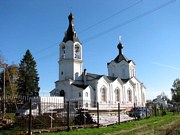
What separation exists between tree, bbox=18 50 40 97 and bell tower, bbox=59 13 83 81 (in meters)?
7.97

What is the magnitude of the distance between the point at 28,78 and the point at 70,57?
12067 mm

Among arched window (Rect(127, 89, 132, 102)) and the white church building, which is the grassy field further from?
arched window (Rect(127, 89, 132, 102))

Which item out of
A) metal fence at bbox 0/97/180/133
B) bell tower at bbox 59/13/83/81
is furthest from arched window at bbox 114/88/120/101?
metal fence at bbox 0/97/180/133

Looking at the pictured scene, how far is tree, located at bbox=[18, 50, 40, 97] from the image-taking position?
167 ft

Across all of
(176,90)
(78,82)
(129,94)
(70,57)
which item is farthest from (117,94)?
(176,90)

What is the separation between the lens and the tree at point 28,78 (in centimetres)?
5100

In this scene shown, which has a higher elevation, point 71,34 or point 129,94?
point 71,34

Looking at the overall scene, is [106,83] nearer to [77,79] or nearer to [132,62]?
[77,79]

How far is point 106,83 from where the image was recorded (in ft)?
154

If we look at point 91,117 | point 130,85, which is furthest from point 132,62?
point 91,117

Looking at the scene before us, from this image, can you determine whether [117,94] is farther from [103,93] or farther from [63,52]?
[63,52]

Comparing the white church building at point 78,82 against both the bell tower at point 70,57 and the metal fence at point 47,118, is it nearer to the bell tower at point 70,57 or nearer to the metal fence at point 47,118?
the bell tower at point 70,57

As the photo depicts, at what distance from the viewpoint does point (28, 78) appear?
2052 inches

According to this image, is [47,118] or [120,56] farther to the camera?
[120,56]
